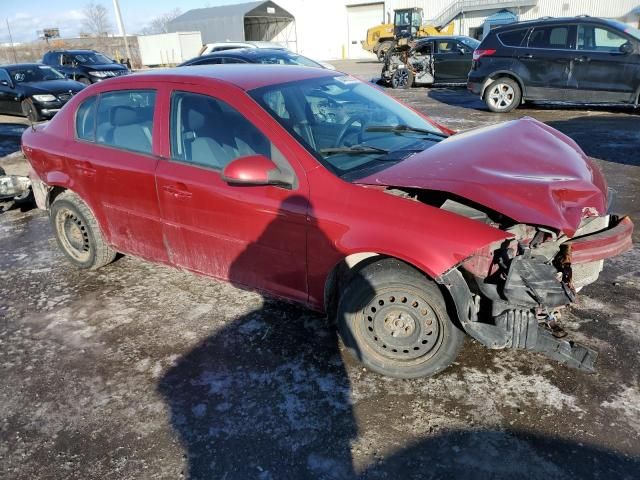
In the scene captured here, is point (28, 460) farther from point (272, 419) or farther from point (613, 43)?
point (613, 43)

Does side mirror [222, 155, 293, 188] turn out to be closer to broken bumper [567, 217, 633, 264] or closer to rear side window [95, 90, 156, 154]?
rear side window [95, 90, 156, 154]

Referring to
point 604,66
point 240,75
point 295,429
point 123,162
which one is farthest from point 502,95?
point 295,429

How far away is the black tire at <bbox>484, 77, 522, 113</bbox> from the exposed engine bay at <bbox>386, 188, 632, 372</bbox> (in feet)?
31.1

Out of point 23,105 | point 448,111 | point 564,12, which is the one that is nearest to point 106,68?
point 23,105

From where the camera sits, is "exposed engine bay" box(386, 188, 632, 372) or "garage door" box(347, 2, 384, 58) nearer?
"exposed engine bay" box(386, 188, 632, 372)

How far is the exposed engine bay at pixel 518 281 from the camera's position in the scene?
8.12 feet

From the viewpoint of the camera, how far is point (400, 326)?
9.22ft

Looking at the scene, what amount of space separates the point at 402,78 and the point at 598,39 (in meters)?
7.47

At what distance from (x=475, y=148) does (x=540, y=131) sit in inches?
28.0

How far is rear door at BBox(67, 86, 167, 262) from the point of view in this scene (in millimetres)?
3543

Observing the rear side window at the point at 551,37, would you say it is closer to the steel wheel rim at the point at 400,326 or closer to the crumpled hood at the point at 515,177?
the crumpled hood at the point at 515,177

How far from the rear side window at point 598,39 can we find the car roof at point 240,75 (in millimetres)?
8714

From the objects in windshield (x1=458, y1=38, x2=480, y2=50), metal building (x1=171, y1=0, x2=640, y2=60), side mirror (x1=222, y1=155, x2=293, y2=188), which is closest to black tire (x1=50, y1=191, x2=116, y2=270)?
side mirror (x1=222, y1=155, x2=293, y2=188)

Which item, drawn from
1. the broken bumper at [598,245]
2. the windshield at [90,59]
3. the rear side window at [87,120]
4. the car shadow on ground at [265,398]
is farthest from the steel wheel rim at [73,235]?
the windshield at [90,59]
